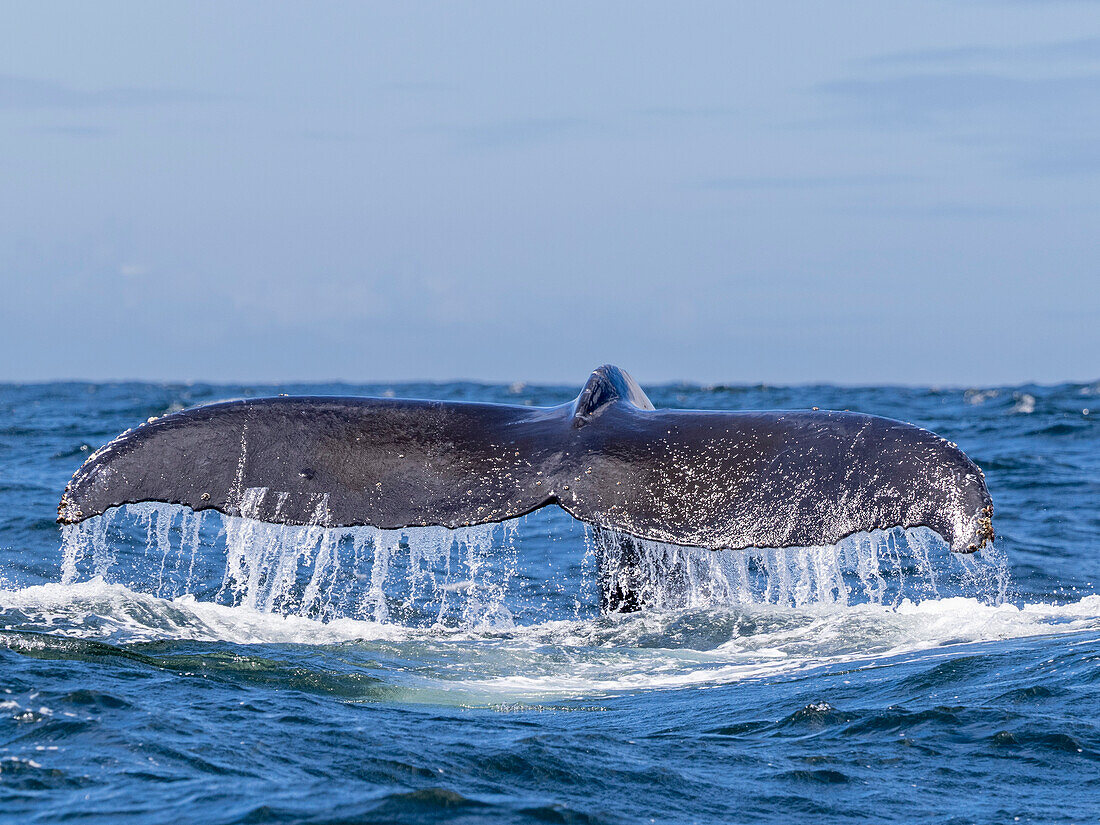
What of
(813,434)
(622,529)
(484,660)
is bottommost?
(484,660)

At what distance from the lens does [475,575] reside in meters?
11.2

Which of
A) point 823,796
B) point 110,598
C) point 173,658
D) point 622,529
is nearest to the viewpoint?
point 823,796

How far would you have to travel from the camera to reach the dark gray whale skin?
4.93 meters

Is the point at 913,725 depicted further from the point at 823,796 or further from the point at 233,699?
the point at 233,699

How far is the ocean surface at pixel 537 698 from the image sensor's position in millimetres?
4363

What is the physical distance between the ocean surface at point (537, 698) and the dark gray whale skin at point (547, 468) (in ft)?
0.83

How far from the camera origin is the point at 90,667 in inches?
227

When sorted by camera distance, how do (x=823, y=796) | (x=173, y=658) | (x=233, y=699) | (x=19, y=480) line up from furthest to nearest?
(x=19, y=480) → (x=173, y=658) → (x=233, y=699) → (x=823, y=796)

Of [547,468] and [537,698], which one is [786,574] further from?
[547,468]

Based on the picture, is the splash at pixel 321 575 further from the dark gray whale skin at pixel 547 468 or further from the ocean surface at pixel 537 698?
the dark gray whale skin at pixel 547 468

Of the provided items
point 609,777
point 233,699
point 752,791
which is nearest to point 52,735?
point 233,699

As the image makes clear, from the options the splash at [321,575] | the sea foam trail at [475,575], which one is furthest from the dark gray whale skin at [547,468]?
the splash at [321,575]

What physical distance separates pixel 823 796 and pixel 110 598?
4552 mm

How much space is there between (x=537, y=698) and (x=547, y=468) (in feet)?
3.97
